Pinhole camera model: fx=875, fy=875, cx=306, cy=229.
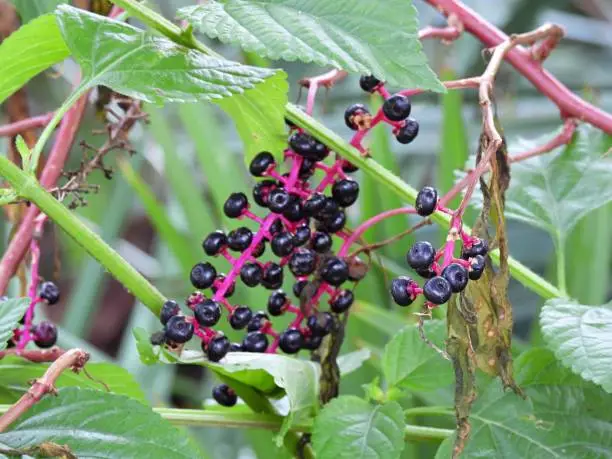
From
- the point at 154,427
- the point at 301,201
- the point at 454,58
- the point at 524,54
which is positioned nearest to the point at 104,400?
the point at 154,427

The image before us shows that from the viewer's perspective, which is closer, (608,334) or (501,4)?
(608,334)

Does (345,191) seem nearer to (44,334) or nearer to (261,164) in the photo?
(261,164)

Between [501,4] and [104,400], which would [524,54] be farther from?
[501,4]

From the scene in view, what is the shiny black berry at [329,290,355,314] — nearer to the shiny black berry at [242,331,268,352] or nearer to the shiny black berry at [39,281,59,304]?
the shiny black berry at [242,331,268,352]

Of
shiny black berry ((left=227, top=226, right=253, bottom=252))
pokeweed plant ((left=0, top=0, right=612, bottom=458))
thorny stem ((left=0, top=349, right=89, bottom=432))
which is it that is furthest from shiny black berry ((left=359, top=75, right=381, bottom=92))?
thorny stem ((left=0, top=349, right=89, bottom=432))

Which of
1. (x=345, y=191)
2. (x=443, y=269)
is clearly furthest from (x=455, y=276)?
(x=345, y=191)
